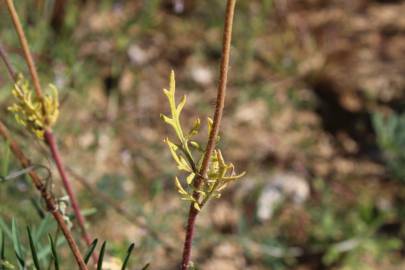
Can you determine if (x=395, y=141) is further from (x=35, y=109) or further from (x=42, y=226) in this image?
(x=35, y=109)

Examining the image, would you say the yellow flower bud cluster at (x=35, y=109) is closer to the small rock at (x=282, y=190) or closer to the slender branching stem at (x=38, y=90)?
the slender branching stem at (x=38, y=90)

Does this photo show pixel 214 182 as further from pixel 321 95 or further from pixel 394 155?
pixel 321 95

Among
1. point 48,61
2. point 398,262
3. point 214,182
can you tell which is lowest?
point 214,182

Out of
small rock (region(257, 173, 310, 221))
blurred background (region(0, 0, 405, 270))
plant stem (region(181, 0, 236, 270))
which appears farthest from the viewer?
small rock (region(257, 173, 310, 221))

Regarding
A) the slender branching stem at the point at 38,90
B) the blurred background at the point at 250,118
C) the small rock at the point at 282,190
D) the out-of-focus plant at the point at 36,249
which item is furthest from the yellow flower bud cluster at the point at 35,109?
the small rock at the point at 282,190

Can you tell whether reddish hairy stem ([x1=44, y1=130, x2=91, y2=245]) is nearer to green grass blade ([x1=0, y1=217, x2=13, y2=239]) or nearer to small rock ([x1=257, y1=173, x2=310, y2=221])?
green grass blade ([x1=0, y1=217, x2=13, y2=239])

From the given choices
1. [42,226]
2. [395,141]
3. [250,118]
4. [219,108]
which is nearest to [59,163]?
[42,226]

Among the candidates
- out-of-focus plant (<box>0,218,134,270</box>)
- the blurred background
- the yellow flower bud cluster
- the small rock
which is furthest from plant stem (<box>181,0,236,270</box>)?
the small rock

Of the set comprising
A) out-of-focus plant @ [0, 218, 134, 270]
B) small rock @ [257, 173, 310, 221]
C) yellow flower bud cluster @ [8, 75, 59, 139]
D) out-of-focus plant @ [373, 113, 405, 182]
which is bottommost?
out-of-focus plant @ [0, 218, 134, 270]

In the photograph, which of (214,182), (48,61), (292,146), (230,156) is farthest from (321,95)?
(214,182)
